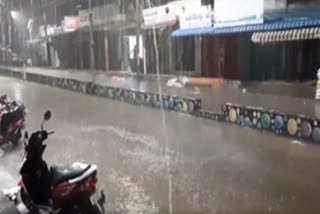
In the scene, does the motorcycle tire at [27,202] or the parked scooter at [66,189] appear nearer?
the parked scooter at [66,189]

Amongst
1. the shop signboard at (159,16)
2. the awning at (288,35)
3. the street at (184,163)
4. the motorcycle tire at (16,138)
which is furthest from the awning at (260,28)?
the motorcycle tire at (16,138)

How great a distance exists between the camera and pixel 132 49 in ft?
76.2

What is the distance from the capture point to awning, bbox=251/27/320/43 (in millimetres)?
12766

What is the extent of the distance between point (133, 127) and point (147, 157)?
272cm

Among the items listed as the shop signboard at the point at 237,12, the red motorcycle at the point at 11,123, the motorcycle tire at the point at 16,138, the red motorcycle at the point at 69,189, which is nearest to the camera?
the red motorcycle at the point at 69,189

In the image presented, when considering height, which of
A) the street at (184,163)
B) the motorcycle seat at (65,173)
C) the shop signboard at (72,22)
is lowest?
the street at (184,163)

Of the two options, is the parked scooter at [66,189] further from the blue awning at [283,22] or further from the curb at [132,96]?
the blue awning at [283,22]

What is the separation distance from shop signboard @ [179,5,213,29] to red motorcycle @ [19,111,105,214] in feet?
44.2

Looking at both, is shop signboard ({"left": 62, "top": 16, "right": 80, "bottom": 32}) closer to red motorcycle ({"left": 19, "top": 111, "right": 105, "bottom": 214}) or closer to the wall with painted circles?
the wall with painted circles

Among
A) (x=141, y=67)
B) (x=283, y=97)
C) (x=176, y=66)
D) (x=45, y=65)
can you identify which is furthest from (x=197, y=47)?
(x=45, y=65)

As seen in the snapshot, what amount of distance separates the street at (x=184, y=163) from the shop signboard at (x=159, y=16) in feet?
28.4

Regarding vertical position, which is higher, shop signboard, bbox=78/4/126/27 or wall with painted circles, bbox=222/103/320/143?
shop signboard, bbox=78/4/126/27

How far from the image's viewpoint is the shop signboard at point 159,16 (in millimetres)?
18767

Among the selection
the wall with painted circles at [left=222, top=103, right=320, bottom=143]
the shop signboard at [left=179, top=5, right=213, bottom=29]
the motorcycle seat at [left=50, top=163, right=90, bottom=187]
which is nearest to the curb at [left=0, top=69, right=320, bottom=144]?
the wall with painted circles at [left=222, top=103, right=320, bottom=143]
